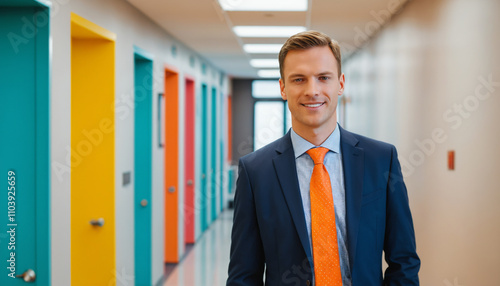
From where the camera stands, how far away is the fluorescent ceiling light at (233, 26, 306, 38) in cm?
585

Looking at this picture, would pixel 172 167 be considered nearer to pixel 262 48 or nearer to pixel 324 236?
pixel 262 48

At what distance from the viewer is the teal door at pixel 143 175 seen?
5.37 meters

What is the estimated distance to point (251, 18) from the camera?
207 inches

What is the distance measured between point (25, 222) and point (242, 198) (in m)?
1.76

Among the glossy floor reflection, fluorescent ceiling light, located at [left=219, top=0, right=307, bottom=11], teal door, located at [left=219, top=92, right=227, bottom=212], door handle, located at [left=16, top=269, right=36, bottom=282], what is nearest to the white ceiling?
fluorescent ceiling light, located at [left=219, top=0, right=307, bottom=11]

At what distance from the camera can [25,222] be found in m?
2.92

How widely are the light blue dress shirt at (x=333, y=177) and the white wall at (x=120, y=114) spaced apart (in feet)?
6.17

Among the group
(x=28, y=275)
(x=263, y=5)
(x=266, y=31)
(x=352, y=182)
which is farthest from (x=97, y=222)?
(x=266, y=31)

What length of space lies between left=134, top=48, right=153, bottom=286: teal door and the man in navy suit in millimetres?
3847

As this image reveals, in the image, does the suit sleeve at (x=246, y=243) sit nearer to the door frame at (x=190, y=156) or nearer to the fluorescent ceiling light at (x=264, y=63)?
the door frame at (x=190, y=156)

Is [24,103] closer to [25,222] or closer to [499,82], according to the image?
[25,222]

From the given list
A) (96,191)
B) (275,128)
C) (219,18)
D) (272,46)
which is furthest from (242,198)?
(275,128)

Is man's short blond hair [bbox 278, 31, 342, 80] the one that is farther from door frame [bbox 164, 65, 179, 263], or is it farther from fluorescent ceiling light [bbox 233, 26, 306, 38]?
door frame [bbox 164, 65, 179, 263]

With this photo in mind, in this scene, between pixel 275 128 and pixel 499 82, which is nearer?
pixel 499 82
